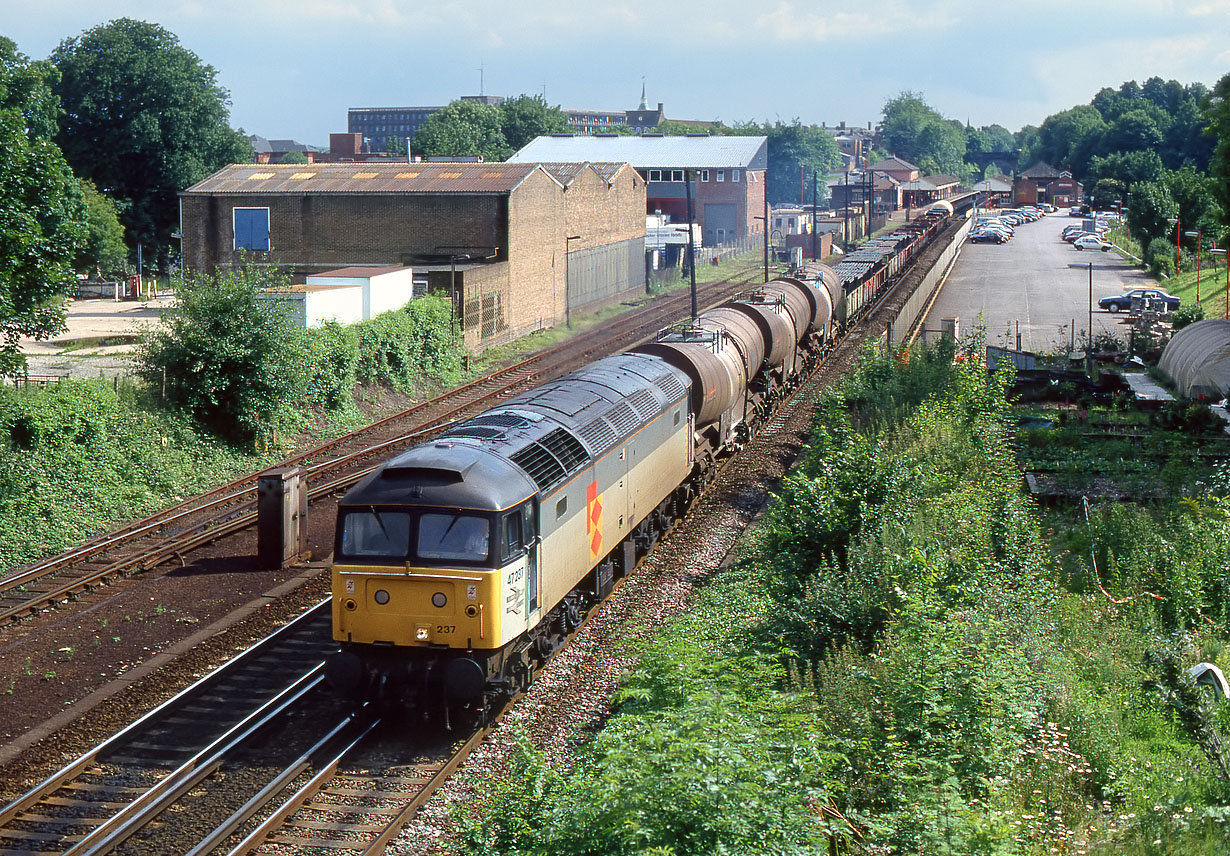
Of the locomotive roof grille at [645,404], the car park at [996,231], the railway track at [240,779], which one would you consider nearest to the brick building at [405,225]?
the locomotive roof grille at [645,404]

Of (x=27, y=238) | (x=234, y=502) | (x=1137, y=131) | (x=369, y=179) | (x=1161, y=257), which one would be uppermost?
(x=1137, y=131)

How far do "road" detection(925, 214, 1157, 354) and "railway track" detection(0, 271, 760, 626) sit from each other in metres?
15.1

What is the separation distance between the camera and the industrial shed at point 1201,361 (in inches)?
1291

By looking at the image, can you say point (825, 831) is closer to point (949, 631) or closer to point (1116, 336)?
point (949, 631)

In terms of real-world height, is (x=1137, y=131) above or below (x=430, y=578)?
above

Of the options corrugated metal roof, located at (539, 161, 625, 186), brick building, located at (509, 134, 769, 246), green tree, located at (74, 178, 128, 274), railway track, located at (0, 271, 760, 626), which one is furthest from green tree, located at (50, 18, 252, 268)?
railway track, located at (0, 271, 760, 626)

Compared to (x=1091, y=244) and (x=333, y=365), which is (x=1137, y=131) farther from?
(x=333, y=365)

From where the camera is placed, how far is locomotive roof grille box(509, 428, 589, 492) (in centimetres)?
1506

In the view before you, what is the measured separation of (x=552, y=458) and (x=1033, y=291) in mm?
57451

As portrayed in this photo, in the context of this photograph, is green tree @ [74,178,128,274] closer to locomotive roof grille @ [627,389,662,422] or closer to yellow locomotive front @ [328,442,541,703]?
locomotive roof grille @ [627,389,662,422]

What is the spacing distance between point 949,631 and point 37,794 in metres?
9.64

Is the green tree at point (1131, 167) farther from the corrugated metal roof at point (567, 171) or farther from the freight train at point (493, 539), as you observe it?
the freight train at point (493, 539)

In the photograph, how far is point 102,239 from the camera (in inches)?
2376

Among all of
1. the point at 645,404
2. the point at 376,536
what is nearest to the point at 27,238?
A: the point at 645,404
